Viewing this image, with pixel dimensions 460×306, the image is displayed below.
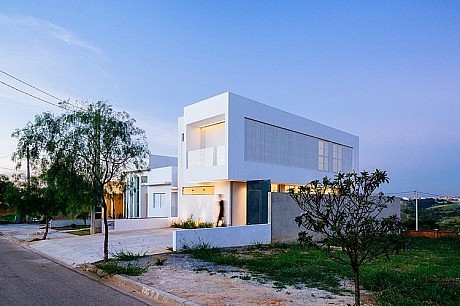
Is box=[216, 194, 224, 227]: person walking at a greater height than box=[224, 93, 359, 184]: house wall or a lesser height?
lesser

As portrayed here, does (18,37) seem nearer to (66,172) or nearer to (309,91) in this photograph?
(66,172)

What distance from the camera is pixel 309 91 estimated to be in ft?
87.7

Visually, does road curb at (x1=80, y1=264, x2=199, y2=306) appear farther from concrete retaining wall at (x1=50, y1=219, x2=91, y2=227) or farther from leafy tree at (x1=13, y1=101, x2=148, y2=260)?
concrete retaining wall at (x1=50, y1=219, x2=91, y2=227)

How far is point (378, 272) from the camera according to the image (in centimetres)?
1048

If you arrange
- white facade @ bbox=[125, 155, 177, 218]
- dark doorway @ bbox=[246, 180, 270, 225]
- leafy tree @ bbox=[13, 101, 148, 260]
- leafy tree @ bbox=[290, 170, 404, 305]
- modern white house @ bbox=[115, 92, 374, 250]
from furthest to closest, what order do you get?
1. white facade @ bbox=[125, 155, 177, 218]
2. dark doorway @ bbox=[246, 180, 270, 225]
3. modern white house @ bbox=[115, 92, 374, 250]
4. leafy tree @ bbox=[13, 101, 148, 260]
5. leafy tree @ bbox=[290, 170, 404, 305]

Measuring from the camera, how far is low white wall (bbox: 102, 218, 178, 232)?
88.8 feet

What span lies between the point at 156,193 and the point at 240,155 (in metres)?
12.8

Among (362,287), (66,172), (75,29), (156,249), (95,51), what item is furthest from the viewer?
(95,51)

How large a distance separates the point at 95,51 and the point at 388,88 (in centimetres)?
1551

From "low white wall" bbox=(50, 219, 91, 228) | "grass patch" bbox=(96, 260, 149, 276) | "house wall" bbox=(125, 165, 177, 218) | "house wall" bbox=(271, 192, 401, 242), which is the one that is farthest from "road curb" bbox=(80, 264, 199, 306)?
"low white wall" bbox=(50, 219, 91, 228)

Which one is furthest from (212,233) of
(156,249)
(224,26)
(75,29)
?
(75,29)

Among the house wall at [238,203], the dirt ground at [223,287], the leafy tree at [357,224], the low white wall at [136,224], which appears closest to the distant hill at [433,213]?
Result: the house wall at [238,203]

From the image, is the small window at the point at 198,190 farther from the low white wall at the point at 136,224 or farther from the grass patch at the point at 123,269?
the grass patch at the point at 123,269

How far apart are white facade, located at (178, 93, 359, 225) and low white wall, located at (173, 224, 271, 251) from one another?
189 cm
